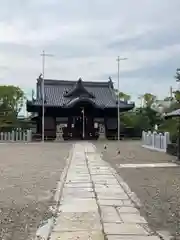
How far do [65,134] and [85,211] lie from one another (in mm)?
37535

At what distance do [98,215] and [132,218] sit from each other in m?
0.55

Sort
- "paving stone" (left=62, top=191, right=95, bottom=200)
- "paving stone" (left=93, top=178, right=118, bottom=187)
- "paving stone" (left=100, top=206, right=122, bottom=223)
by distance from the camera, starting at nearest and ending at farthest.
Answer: "paving stone" (left=100, top=206, right=122, bottom=223)
"paving stone" (left=62, top=191, right=95, bottom=200)
"paving stone" (left=93, top=178, right=118, bottom=187)

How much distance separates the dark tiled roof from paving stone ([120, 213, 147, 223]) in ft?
119

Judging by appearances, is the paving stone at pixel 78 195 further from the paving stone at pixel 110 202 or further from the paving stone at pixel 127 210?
the paving stone at pixel 127 210

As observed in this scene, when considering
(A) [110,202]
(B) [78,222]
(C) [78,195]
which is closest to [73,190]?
(C) [78,195]

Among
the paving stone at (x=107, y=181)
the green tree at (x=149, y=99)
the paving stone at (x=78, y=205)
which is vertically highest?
the green tree at (x=149, y=99)

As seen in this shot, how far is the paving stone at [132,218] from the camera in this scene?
632cm

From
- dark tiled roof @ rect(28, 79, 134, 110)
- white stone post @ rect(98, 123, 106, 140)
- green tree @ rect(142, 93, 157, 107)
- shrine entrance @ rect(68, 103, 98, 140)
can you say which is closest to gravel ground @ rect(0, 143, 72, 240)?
dark tiled roof @ rect(28, 79, 134, 110)

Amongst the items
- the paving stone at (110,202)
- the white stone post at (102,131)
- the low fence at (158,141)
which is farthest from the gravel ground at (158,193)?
the white stone post at (102,131)

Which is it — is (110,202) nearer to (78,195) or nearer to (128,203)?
(128,203)

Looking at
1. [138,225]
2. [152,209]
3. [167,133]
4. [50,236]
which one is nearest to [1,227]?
[50,236]

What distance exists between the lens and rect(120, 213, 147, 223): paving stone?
632cm

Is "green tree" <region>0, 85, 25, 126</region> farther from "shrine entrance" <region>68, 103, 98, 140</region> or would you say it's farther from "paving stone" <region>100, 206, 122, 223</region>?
"paving stone" <region>100, 206, 122, 223</region>

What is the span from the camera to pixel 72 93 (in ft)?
152
